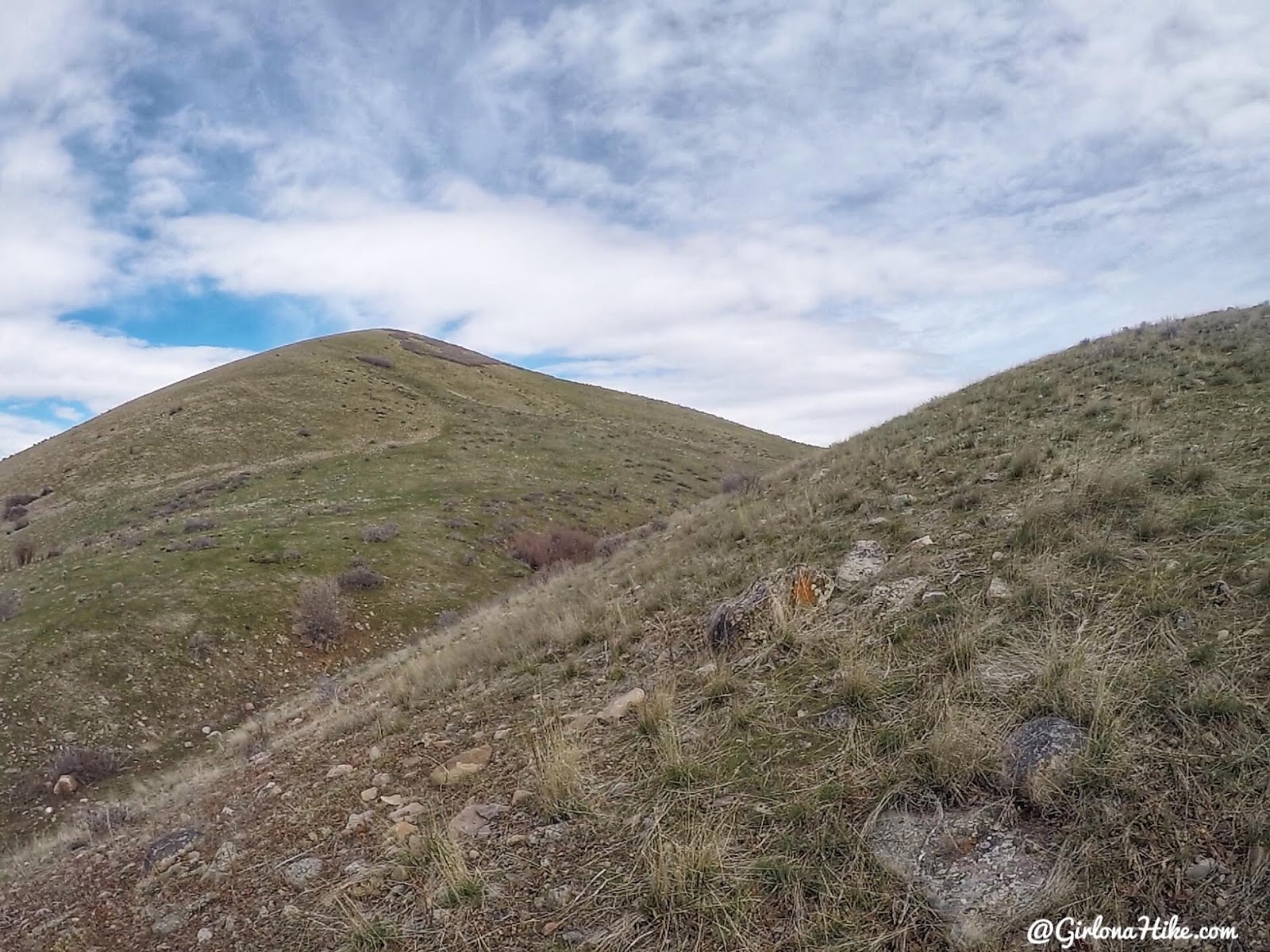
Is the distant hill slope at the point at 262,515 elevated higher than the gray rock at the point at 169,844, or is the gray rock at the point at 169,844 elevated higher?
the distant hill slope at the point at 262,515

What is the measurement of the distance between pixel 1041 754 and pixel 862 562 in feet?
10.4

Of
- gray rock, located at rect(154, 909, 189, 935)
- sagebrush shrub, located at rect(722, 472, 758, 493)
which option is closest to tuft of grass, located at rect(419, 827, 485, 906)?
gray rock, located at rect(154, 909, 189, 935)

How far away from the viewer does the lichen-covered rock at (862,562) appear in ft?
20.5

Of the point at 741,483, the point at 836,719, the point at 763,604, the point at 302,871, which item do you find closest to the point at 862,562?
the point at 763,604

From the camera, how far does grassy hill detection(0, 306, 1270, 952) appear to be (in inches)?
119

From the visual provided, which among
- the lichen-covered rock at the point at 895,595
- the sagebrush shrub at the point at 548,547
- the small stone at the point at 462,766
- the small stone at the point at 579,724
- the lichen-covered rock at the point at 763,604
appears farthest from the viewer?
the sagebrush shrub at the point at 548,547

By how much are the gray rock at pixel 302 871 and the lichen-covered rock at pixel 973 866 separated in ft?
11.4

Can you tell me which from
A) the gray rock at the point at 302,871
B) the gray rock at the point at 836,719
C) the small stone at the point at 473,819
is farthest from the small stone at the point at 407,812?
the gray rock at the point at 836,719

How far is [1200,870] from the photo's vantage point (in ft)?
8.80

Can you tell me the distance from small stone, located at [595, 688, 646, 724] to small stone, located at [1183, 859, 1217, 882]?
3.31 metres

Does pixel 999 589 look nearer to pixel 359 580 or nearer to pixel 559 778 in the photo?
pixel 559 778

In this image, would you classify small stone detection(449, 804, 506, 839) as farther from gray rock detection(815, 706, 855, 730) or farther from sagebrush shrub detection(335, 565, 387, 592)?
sagebrush shrub detection(335, 565, 387, 592)

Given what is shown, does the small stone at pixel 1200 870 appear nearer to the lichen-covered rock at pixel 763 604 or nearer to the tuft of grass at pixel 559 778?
the tuft of grass at pixel 559 778

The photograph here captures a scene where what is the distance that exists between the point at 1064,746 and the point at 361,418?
144 ft
